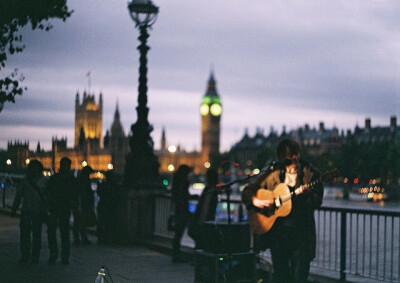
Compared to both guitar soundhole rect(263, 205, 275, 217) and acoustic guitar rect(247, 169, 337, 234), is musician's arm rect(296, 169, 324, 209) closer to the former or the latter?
acoustic guitar rect(247, 169, 337, 234)

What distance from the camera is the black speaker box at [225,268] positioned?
705cm

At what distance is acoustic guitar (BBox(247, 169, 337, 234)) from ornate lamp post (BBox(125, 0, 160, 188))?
324 inches

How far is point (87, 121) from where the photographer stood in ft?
560

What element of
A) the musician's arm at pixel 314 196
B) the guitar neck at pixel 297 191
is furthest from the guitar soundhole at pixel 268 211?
the musician's arm at pixel 314 196

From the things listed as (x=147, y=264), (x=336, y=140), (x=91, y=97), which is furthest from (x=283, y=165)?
(x=336, y=140)

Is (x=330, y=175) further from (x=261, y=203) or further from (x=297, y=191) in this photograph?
(x=261, y=203)

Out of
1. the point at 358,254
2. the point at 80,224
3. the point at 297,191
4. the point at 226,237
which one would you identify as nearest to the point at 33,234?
the point at 80,224

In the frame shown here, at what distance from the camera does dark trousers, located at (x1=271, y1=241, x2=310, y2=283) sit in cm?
614

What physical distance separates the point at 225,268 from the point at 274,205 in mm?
1476

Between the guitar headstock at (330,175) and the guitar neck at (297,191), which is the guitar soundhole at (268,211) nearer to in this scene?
the guitar neck at (297,191)

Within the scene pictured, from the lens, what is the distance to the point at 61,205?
10914 millimetres

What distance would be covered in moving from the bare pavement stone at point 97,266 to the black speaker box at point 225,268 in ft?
7.22

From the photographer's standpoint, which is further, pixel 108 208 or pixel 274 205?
pixel 108 208

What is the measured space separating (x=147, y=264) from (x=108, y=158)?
536ft
